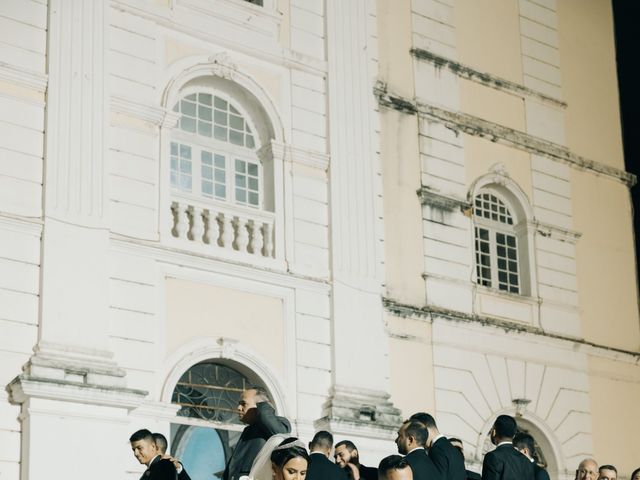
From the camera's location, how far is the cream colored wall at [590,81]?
83.7 feet

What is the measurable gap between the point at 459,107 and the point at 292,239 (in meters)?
4.53

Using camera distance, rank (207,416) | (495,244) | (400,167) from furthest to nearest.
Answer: (495,244) < (400,167) < (207,416)

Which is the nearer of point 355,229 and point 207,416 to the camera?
point 207,416

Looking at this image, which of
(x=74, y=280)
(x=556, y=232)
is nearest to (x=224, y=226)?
(x=74, y=280)

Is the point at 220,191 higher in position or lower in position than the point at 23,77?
lower

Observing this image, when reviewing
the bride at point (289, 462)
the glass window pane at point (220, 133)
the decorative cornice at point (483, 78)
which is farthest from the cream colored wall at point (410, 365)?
the bride at point (289, 462)

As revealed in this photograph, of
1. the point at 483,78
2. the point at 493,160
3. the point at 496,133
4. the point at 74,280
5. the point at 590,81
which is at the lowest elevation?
the point at 74,280

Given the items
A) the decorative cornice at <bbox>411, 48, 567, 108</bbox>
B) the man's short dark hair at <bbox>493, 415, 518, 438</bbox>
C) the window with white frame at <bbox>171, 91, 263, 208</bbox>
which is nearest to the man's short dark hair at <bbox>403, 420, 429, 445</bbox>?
the man's short dark hair at <bbox>493, 415, 518, 438</bbox>

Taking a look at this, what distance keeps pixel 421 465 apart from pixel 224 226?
27.8 ft

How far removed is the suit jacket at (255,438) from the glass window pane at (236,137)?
9089mm

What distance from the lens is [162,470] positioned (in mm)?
12766

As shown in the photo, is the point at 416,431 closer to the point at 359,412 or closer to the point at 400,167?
the point at 359,412

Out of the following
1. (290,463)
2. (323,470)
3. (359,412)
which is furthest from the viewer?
(359,412)

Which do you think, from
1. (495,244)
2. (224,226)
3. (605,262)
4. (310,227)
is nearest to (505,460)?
(224,226)
